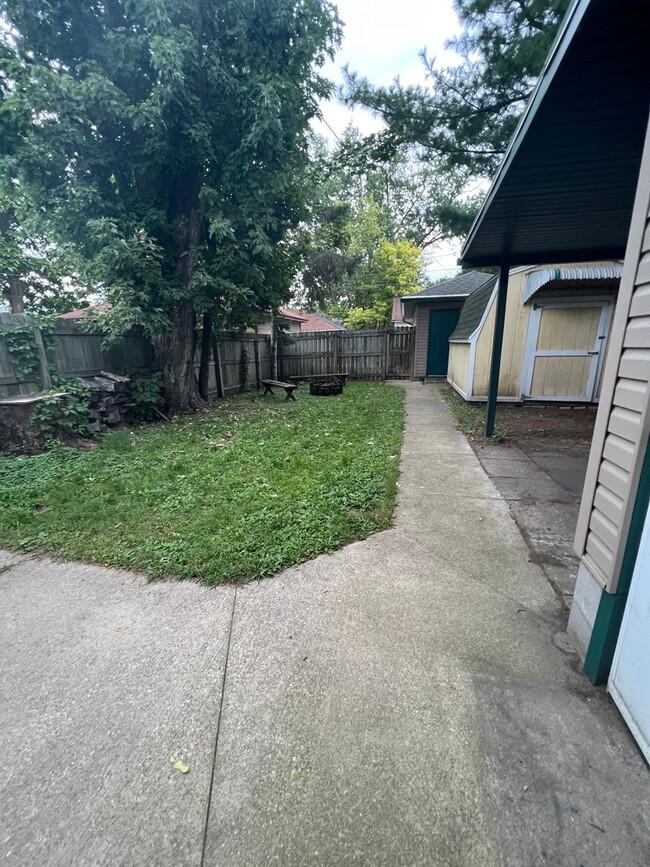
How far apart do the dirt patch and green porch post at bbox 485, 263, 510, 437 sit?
43 cm

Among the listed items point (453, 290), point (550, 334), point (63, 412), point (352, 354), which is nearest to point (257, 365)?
point (352, 354)

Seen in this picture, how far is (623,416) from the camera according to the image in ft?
4.76

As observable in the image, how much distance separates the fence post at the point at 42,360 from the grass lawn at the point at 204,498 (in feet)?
3.47

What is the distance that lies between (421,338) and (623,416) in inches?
431

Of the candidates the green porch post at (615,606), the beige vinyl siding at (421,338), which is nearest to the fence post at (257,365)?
the beige vinyl siding at (421,338)

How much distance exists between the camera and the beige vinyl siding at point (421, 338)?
11.6 meters

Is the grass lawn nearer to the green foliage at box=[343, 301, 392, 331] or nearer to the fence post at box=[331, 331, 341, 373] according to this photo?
the fence post at box=[331, 331, 341, 373]

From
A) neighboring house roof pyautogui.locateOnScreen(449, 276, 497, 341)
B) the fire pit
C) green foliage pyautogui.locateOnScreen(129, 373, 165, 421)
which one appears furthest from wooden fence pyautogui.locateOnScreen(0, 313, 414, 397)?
neighboring house roof pyautogui.locateOnScreen(449, 276, 497, 341)

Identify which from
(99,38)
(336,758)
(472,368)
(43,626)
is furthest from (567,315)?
(99,38)

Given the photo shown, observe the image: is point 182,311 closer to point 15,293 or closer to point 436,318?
point 436,318

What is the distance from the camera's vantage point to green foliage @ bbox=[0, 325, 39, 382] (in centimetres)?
472

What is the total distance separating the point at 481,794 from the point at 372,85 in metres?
7.39

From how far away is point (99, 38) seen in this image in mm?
5480

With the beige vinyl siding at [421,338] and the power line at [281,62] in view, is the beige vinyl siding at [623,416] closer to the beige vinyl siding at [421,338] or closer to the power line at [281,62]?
the power line at [281,62]
